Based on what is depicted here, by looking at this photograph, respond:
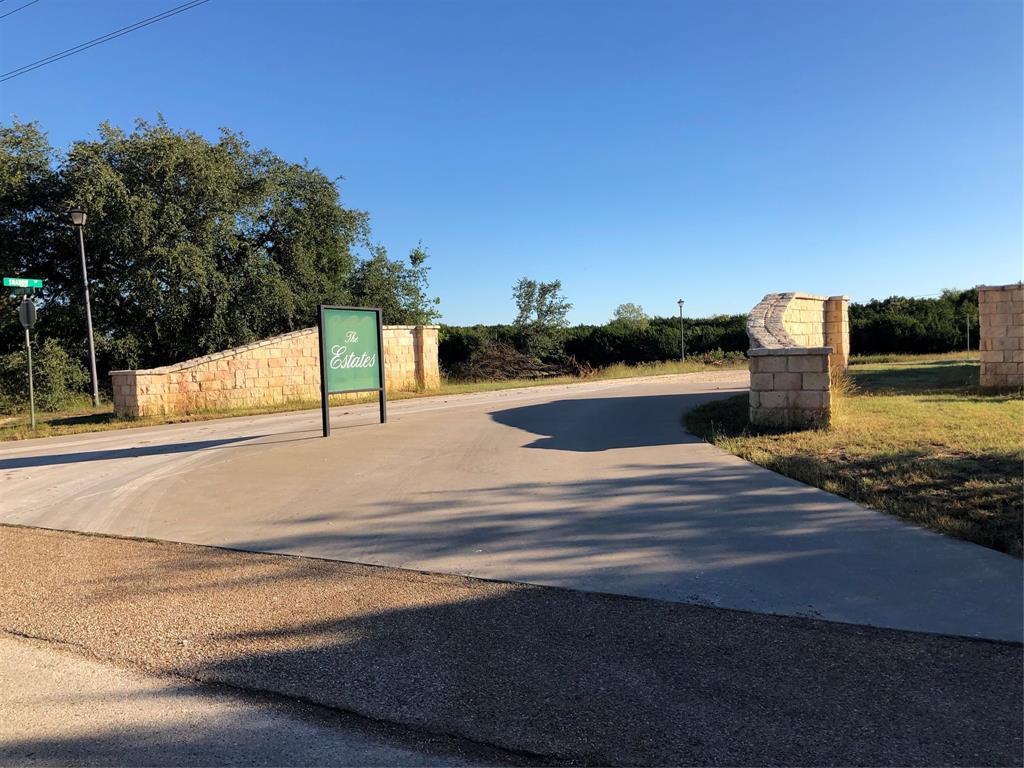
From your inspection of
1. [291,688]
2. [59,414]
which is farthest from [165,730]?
[59,414]

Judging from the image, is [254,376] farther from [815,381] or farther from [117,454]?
[815,381]

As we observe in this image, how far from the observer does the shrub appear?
2147 cm

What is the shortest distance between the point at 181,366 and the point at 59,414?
4.11 m

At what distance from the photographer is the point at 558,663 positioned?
354 centimetres

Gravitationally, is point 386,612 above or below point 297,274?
below

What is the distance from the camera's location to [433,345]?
934 inches

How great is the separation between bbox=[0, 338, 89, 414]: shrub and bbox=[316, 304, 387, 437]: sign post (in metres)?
14.1

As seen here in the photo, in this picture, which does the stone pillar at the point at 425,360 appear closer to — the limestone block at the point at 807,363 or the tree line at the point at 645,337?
the tree line at the point at 645,337

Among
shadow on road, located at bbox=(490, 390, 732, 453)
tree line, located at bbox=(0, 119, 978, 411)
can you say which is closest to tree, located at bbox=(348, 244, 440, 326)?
tree line, located at bbox=(0, 119, 978, 411)

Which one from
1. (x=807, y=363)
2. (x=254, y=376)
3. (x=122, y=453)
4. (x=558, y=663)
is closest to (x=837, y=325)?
(x=807, y=363)

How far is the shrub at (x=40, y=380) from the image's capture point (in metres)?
21.5

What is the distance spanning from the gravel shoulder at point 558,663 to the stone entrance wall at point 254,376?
1325cm

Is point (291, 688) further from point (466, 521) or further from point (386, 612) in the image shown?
point (466, 521)

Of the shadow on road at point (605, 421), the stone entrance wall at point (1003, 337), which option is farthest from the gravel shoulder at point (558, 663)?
the stone entrance wall at point (1003, 337)
